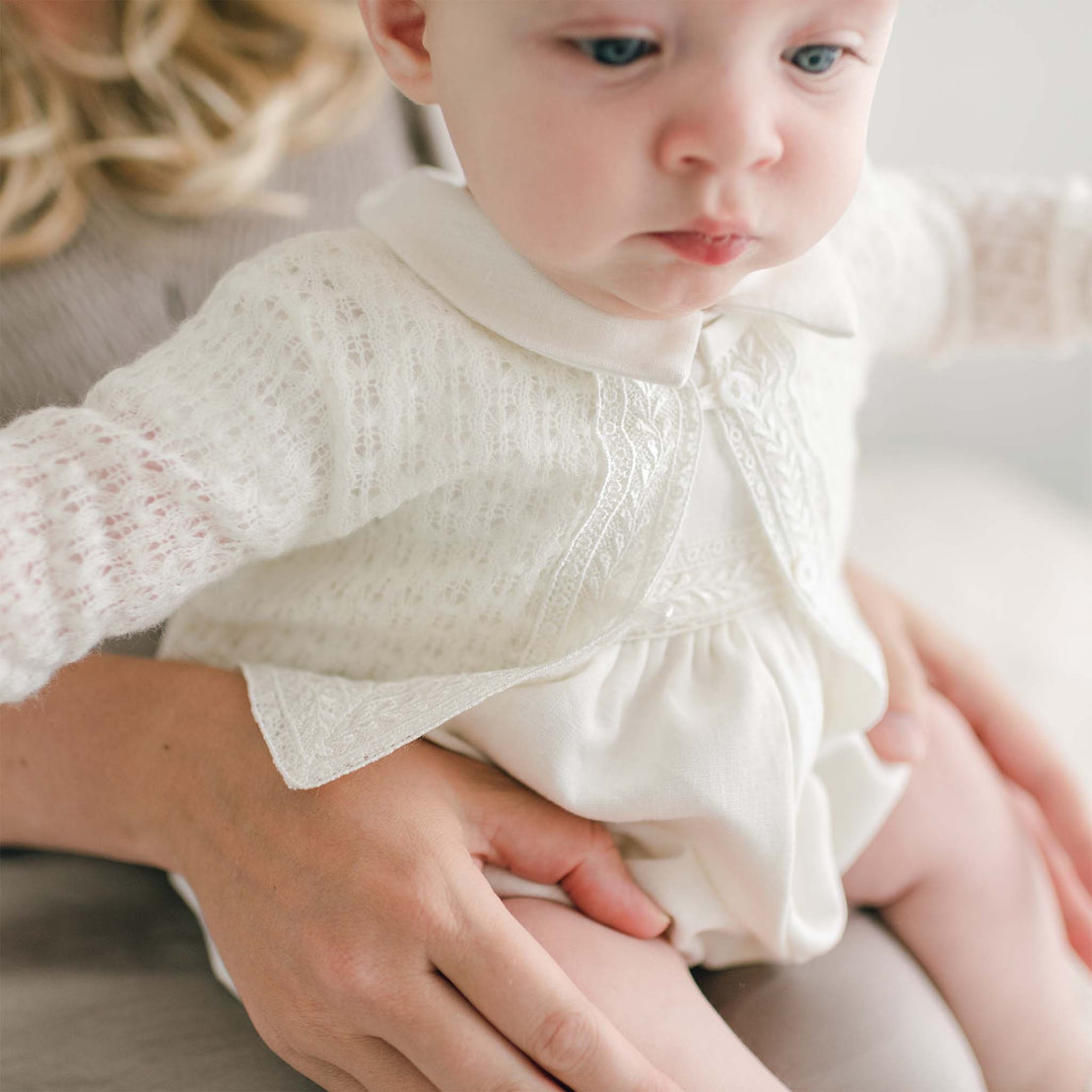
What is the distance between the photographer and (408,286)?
57 cm

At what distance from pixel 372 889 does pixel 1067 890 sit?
21.1 inches

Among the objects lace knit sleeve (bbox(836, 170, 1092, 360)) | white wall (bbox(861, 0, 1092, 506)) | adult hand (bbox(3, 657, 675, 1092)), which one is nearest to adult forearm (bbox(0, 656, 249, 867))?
adult hand (bbox(3, 657, 675, 1092))

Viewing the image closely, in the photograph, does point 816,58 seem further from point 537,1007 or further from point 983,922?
point 983,922

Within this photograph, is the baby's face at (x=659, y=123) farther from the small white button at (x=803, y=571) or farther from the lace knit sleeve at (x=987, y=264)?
the lace knit sleeve at (x=987, y=264)

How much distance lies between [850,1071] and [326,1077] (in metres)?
0.30

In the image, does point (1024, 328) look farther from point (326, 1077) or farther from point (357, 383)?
point (326, 1077)

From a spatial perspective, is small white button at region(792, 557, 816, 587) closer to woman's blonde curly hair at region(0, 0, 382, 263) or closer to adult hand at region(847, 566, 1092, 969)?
adult hand at region(847, 566, 1092, 969)

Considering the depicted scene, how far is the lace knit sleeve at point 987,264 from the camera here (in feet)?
2.82

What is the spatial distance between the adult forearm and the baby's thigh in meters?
0.43

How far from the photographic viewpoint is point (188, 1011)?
2.26ft

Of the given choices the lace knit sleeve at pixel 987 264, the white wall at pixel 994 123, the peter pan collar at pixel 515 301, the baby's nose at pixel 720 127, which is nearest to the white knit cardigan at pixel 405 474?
the peter pan collar at pixel 515 301

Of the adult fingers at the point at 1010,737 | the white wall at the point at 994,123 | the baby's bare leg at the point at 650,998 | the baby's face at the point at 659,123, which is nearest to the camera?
the baby's face at the point at 659,123

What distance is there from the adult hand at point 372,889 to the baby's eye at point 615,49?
0.36 metres

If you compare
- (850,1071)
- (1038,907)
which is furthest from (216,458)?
(1038,907)
